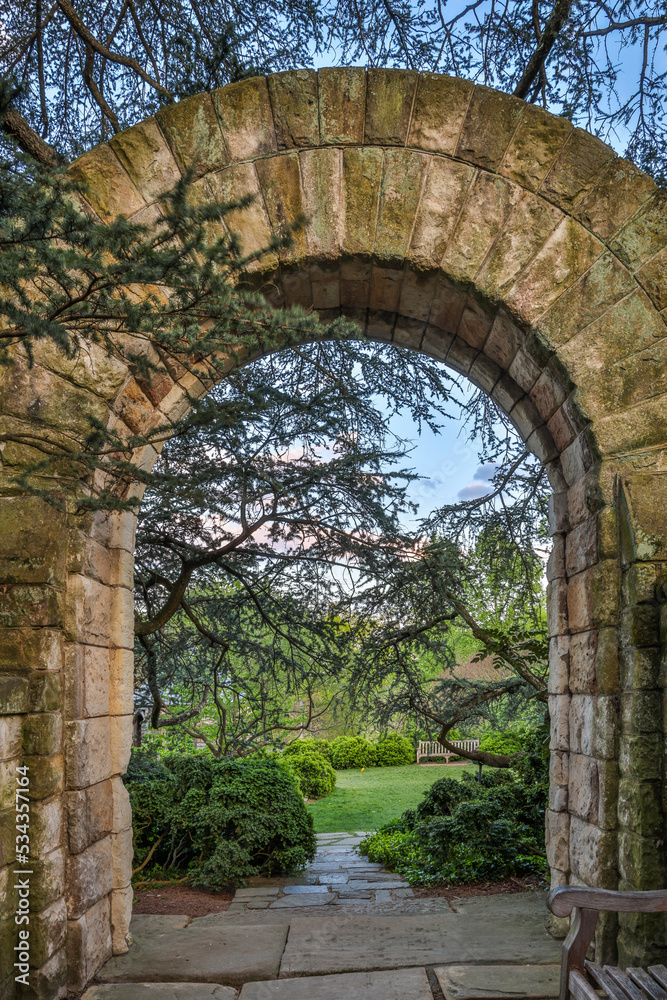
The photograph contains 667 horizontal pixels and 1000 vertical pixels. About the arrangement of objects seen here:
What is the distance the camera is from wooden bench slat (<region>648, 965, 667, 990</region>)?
1.91 meters

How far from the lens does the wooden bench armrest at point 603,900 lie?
2023 millimetres

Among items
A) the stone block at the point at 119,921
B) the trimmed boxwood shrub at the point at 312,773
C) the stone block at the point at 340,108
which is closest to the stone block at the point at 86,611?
the stone block at the point at 119,921

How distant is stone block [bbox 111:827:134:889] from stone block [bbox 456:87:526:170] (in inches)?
139

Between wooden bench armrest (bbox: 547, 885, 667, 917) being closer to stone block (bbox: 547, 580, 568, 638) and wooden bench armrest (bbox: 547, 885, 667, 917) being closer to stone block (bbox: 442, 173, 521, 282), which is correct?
stone block (bbox: 547, 580, 568, 638)

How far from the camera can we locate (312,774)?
10438 millimetres

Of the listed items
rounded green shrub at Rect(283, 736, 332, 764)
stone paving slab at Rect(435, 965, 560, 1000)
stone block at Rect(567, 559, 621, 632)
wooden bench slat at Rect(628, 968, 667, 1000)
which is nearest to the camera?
wooden bench slat at Rect(628, 968, 667, 1000)

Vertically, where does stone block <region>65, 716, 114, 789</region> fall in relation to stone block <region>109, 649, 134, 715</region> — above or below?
below

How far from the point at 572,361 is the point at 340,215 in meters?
1.29

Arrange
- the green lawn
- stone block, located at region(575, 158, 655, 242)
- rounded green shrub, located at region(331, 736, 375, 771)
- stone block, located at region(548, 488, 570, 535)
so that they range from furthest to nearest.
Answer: rounded green shrub, located at region(331, 736, 375, 771) → the green lawn → stone block, located at region(548, 488, 570, 535) → stone block, located at region(575, 158, 655, 242)

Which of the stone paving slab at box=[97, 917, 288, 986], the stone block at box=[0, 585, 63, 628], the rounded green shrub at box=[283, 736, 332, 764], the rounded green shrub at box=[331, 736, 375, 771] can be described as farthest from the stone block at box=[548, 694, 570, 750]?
the rounded green shrub at box=[331, 736, 375, 771]

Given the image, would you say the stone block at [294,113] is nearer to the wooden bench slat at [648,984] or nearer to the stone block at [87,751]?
the stone block at [87,751]

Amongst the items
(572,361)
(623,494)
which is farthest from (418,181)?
(623,494)

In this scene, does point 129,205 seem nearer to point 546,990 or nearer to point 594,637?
point 594,637

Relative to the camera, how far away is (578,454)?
3156 mm
